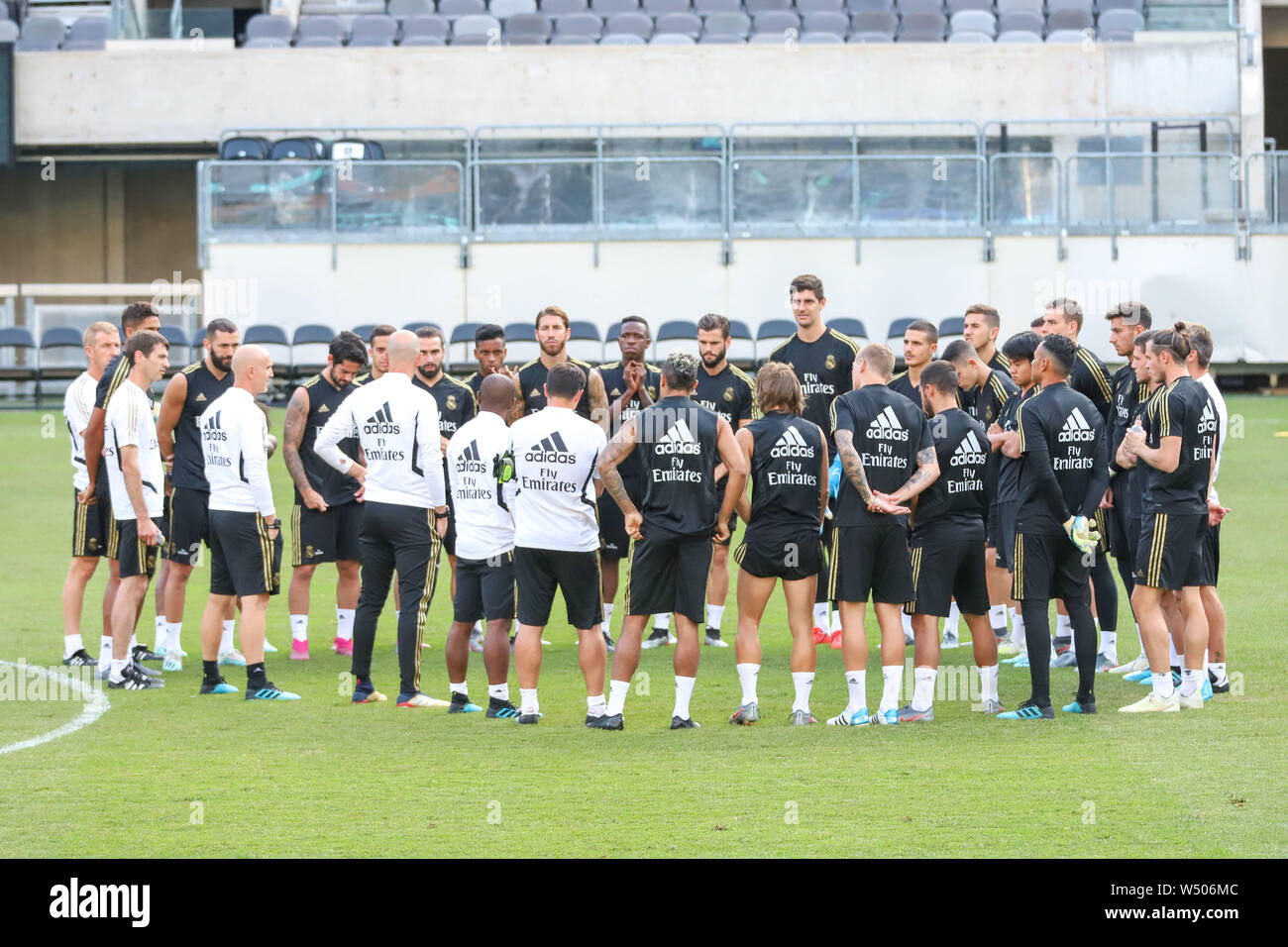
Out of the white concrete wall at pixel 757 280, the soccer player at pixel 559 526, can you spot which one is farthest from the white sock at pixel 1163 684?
the white concrete wall at pixel 757 280

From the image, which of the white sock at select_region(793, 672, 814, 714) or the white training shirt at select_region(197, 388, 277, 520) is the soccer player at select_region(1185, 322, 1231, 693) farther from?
the white training shirt at select_region(197, 388, 277, 520)

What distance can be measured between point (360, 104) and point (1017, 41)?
1247cm

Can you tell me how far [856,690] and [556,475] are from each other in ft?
6.74

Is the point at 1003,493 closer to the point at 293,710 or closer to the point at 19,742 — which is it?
the point at 293,710

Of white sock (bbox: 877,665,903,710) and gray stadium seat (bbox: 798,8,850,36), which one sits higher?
gray stadium seat (bbox: 798,8,850,36)

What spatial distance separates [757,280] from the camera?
26.6 metres

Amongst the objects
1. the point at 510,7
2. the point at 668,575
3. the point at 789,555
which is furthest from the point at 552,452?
the point at 510,7

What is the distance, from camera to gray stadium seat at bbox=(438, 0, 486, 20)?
33594mm

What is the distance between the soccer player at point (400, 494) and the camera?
9.62 m

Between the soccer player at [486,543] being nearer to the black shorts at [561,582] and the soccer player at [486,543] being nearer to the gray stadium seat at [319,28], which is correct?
the black shorts at [561,582]

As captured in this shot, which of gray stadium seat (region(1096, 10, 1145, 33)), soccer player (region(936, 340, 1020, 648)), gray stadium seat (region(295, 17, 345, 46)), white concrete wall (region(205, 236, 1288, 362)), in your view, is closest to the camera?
soccer player (region(936, 340, 1020, 648))

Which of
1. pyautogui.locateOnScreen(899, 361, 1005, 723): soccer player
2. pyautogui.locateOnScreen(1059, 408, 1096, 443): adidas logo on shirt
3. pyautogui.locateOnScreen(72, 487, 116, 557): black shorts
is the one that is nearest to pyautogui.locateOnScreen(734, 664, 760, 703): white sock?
pyautogui.locateOnScreen(899, 361, 1005, 723): soccer player

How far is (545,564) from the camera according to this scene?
29.9 ft

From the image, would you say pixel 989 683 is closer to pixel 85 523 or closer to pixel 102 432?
pixel 102 432
